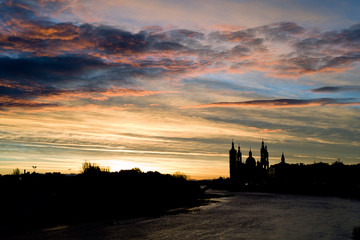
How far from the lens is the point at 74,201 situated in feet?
251

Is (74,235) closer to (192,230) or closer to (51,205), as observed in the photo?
(192,230)

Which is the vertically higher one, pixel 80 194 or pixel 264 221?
pixel 80 194

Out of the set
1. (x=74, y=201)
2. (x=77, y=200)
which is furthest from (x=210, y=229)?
(x=77, y=200)

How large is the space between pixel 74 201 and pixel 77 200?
1176 millimetres

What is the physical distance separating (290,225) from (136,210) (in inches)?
1578

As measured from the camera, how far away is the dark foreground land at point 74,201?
61.6 meters

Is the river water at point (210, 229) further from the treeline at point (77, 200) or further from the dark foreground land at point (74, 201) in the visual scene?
the treeline at point (77, 200)

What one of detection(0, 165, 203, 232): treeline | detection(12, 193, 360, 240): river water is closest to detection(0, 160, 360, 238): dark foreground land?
detection(0, 165, 203, 232): treeline

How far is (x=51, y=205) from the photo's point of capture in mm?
69750

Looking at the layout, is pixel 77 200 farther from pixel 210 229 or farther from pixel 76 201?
pixel 210 229

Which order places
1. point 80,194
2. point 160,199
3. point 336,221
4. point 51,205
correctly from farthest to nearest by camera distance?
point 160,199
point 80,194
point 51,205
point 336,221

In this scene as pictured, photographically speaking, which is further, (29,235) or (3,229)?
(3,229)

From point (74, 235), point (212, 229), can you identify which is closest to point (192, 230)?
point (212, 229)

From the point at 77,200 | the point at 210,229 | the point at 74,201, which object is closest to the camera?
the point at 210,229
